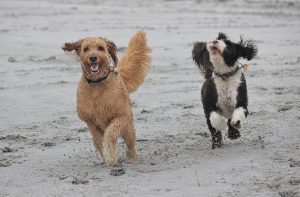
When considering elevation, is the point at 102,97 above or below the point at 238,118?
above

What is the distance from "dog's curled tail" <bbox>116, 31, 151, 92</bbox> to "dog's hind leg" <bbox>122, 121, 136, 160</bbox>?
23.5 inches

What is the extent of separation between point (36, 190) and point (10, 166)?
0.85m

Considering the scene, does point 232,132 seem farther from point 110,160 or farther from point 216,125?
point 110,160

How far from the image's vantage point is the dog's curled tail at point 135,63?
639 cm

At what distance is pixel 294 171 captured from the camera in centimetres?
519

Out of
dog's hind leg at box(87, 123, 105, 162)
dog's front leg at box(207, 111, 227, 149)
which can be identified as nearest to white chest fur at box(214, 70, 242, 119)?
dog's front leg at box(207, 111, 227, 149)

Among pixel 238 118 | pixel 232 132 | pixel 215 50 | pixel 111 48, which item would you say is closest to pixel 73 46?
pixel 111 48

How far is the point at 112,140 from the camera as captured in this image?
5551 millimetres

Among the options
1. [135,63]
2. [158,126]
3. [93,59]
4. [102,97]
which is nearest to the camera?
[93,59]

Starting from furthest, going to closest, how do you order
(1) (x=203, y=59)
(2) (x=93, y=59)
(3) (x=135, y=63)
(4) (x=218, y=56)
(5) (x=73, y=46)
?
(3) (x=135, y=63) → (1) (x=203, y=59) → (4) (x=218, y=56) → (5) (x=73, y=46) → (2) (x=93, y=59)

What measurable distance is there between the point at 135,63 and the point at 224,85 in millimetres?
932

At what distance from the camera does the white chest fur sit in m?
6.09

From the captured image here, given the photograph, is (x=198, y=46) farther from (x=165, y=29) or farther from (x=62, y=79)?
(x=165, y=29)

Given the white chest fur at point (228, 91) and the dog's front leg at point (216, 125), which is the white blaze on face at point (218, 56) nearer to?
the white chest fur at point (228, 91)
